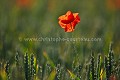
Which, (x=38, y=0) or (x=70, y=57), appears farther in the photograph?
(x=38, y=0)

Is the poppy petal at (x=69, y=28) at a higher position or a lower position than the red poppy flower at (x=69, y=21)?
lower

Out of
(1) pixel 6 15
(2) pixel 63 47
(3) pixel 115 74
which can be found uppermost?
(1) pixel 6 15

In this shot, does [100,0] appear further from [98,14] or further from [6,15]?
[6,15]

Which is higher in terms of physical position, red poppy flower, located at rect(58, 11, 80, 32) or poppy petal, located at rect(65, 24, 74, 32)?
red poppy flower, located at rect(58, 11, 80, 32)

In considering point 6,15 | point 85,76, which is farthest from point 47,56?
point 6,15

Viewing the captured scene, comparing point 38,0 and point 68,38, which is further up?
point 38,0
